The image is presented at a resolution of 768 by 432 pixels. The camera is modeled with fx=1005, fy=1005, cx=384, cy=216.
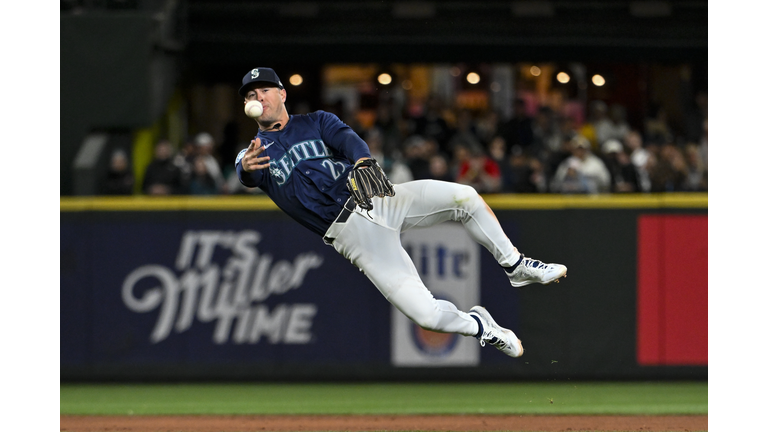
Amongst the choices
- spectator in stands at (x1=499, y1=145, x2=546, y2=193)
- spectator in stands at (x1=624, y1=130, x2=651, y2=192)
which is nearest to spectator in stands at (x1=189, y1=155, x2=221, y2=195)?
spectator in stands at (x1=499, y1=145, x2=546, y2=193)

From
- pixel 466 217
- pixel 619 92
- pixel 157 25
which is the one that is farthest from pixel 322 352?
pixel 619 92

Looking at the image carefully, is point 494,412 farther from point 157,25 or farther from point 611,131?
point 157,25

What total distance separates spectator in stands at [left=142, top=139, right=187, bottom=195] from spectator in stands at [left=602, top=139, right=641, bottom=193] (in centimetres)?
526

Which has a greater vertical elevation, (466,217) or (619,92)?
(619,92)

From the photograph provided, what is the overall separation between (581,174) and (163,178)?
16.8 feet

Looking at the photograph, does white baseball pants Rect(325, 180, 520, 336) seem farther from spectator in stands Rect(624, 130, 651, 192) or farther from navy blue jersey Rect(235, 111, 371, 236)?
spectator in stands Rect(624, 130, 651, 192)

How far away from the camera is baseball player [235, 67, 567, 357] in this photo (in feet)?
23.0

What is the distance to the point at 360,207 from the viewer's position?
22.7ft

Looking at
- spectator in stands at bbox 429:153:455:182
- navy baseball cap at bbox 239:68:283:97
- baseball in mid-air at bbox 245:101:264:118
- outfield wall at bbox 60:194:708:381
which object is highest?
navy baseball cap at bbox 239:68:283:97

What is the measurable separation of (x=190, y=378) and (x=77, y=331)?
1.37 meters

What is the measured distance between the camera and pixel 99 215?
11.5 m

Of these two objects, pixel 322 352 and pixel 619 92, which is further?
pixel 619 92

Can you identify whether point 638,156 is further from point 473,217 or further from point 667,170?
point 473,217

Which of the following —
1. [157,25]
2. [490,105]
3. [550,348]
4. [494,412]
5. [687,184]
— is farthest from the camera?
[490,105]
